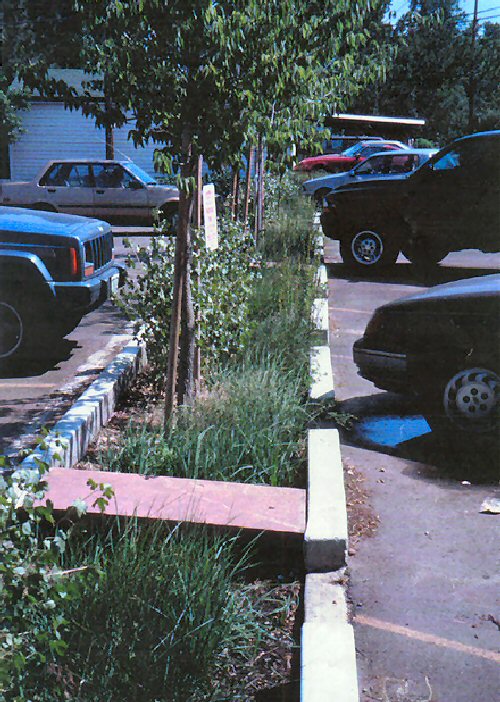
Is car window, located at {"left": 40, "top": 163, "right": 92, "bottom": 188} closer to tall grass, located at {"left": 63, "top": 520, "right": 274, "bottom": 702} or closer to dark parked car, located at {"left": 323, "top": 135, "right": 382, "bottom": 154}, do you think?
tall grass, located at {"left": 63, "top": 520, "right": 274, "bottom": 702}

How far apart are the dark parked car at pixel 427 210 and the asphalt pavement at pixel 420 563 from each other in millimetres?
5866

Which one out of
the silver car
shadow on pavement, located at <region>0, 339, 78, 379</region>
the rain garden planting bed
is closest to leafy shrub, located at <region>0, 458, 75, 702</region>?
the rain garden planting bed

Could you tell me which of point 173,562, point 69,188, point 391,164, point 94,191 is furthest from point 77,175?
point 173,562

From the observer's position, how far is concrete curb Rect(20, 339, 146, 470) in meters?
5.18

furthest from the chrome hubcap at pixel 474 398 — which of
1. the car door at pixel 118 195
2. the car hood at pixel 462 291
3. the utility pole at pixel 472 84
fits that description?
the car door at pixel 118 195

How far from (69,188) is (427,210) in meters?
5.46

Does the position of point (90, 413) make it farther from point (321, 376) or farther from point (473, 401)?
point (473, 401)

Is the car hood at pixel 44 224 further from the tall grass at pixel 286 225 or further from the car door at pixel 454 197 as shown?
the car door at pixel 454 197

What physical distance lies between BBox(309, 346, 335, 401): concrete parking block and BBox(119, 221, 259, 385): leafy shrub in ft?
2.10

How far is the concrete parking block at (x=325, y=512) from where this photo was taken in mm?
4242

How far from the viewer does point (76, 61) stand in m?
5.39

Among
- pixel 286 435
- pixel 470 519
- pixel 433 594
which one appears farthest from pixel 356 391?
pixel 433 594

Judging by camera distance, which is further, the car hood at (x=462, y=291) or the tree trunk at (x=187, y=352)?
the car hood at (x=462, y=291)

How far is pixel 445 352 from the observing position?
20.7 feet
